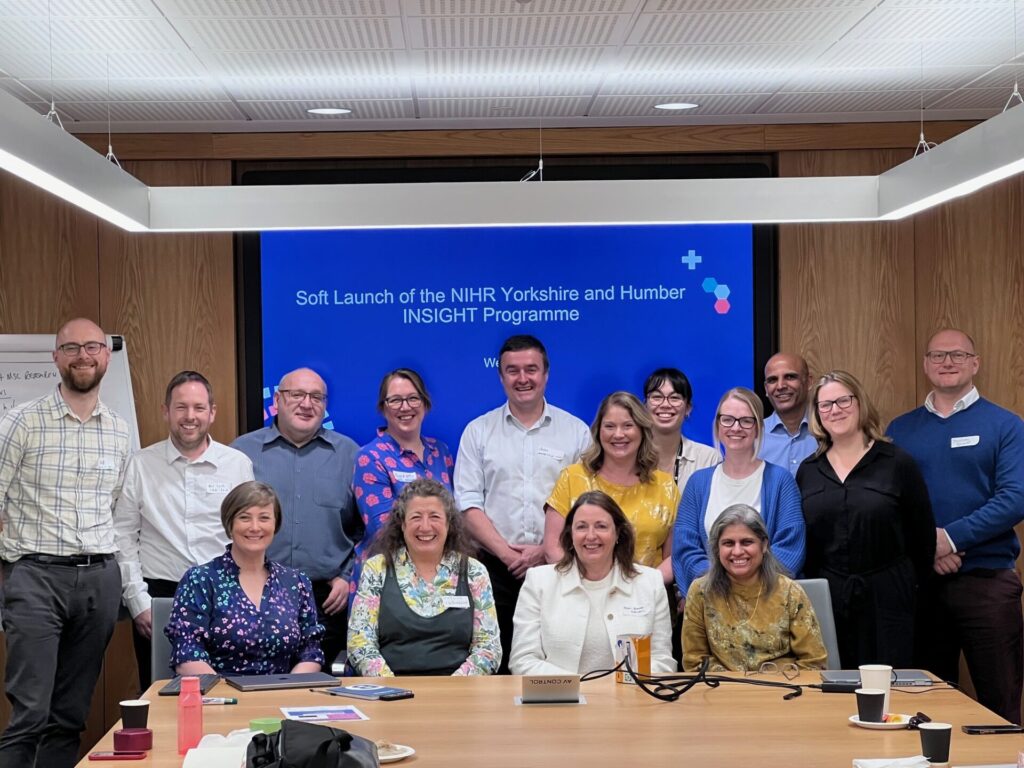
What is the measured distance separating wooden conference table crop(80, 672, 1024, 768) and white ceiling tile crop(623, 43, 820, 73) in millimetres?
2436

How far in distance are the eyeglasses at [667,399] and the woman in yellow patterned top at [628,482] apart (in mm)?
479

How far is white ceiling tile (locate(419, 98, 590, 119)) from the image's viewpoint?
5.86 meters

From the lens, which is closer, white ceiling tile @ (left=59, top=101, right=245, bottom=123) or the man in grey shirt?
the man in grey shirt

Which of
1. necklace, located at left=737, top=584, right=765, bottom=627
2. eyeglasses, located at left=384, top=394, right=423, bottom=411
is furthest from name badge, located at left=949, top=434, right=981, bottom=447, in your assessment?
eyeglasses, located at left=384, top=394, right=423, bottom=411

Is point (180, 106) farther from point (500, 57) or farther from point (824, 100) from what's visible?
point (824, 100)

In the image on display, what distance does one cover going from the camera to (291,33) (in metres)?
4.70

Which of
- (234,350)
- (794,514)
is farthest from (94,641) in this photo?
(794,514)

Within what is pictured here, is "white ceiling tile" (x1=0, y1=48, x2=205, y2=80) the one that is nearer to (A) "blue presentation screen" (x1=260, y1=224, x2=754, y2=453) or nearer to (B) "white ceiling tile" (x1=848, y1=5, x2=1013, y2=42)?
(A) "blue presentation screen" (x1=260, y1=224, x2=754, y2=453)

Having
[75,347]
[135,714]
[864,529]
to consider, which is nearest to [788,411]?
[864,529]

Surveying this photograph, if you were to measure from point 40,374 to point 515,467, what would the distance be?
2.29 meters

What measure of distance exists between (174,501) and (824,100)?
133 inches

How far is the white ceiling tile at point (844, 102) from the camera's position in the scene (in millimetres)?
5828

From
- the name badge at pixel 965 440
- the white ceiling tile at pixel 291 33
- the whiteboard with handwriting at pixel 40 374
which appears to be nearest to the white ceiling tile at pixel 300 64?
the white ceiling tile at pixel 291 33

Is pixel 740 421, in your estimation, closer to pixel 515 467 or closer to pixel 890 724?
pixel 515 467
